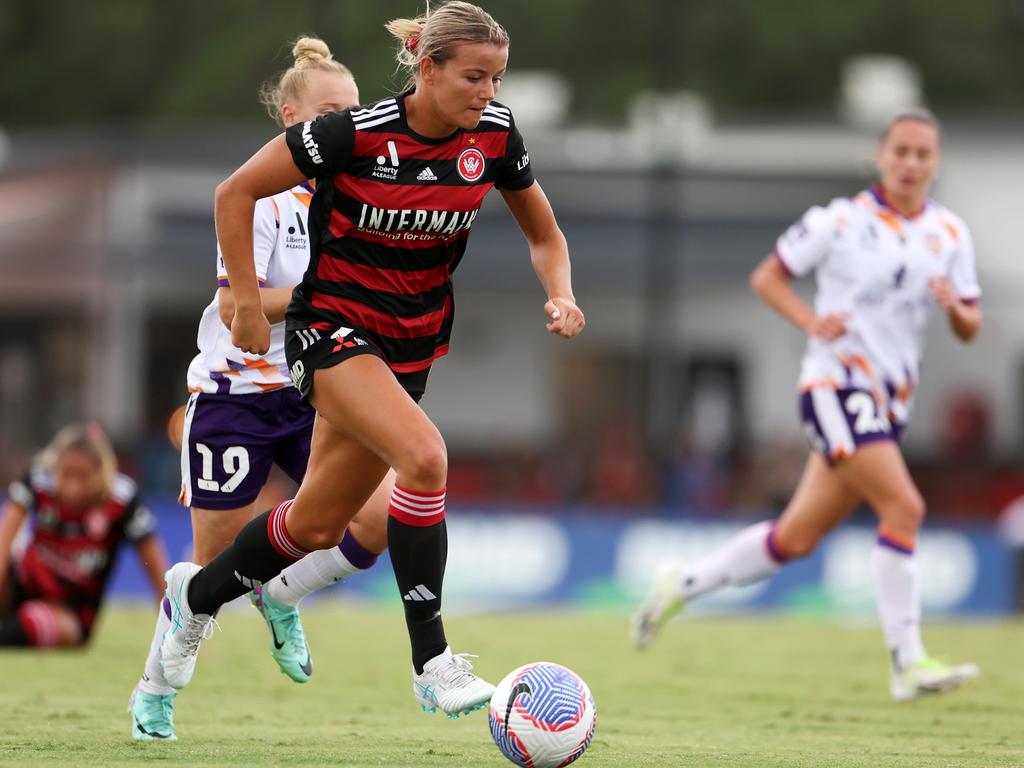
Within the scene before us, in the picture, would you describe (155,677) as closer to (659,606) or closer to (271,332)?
(271,332)

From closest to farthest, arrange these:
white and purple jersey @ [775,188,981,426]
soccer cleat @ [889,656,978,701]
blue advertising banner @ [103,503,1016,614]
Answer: soccer cleat @ [889,656,978,701] → white and purple jersey @ [775,188,981,426] → blue advertising banner @ [103,503,1016,614]

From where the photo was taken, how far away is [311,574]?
638 cm

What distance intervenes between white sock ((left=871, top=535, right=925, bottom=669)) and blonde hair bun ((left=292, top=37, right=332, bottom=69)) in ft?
11.0

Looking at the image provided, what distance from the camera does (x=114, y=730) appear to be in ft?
20.2

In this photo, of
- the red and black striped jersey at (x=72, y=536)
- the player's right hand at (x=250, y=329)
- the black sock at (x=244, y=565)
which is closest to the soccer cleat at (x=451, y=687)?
the black sock at (x=244, y=565)

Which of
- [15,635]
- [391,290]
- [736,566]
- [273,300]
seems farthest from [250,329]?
[15,635]

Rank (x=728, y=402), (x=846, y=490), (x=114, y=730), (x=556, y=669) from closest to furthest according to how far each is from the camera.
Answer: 1. (x=556, y=669)
2. (x=114, y=730)
3. (x=846, y=490)
4. (x=728, y=402)

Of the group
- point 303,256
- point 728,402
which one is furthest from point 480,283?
point 303,256

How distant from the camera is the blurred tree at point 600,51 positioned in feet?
122

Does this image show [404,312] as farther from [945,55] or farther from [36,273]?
[945,55]

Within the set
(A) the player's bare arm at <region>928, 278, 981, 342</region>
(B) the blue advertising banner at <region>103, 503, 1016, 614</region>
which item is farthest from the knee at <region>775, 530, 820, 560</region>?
(B) the blue advertising banner at <region>103, 503, 1016, 614</region>

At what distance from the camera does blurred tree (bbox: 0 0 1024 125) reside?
122 feet

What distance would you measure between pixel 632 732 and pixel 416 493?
60.5 inches

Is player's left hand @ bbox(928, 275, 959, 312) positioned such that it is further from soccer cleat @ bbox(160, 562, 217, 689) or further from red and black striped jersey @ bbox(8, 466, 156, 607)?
red and black striped jersey @ bbox(8, 466, 156, 607)
